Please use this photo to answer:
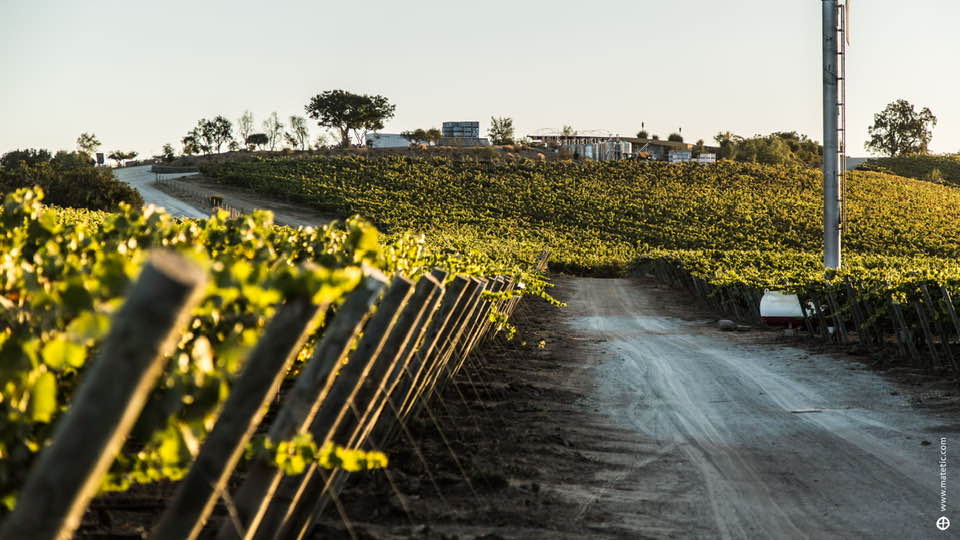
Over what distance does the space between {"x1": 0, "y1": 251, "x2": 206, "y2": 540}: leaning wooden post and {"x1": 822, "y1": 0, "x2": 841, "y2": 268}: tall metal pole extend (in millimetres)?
32078

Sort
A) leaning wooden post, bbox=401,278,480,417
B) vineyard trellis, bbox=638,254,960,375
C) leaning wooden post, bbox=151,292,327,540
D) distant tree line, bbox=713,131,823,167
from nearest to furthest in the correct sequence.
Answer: leaning wooden post, bbox=151,292,327,540 < leaning wooden post, bbox=401,278,480,417 < vineyard trellis, bbox=638,254,960,375 < distant tree line, bbox=713,131,823,167

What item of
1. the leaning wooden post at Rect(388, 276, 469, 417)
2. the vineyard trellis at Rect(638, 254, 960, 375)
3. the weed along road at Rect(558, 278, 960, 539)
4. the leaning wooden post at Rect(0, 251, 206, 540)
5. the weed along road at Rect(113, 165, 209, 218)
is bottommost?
the weed along road at Rect(558, 278, 960, 539)

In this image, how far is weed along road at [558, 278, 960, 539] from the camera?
8727 millimetres

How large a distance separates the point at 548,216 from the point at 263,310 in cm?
8874

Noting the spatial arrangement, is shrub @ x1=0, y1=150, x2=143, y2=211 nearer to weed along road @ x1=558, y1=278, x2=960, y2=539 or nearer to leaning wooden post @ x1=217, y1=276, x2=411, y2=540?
weed along road @ x1=558, y1=278, x2=960, y2=539

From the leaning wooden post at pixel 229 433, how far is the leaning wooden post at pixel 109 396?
3.50 feet

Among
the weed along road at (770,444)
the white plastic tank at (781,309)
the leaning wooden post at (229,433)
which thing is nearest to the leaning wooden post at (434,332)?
the weed along road at (770,444)

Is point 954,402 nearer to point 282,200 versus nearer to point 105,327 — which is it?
point 105,327

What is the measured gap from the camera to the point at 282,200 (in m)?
94.9

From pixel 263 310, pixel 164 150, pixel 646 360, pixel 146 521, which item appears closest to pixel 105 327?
pixel 263 310

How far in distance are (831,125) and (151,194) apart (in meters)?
67.9

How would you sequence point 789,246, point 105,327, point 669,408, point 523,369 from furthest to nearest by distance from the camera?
point 789,246
point 523,369
point 669,408
point 105,327

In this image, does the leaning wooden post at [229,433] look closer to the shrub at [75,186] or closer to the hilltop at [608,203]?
the hilltop at [608,203]

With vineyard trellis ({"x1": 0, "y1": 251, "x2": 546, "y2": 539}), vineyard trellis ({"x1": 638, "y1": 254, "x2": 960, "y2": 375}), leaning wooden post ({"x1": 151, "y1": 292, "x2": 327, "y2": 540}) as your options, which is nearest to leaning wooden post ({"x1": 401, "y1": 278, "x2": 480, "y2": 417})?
vineyard trellis ({"x1": 0, "y1": 251, "x2": 546, "y2": 539})
